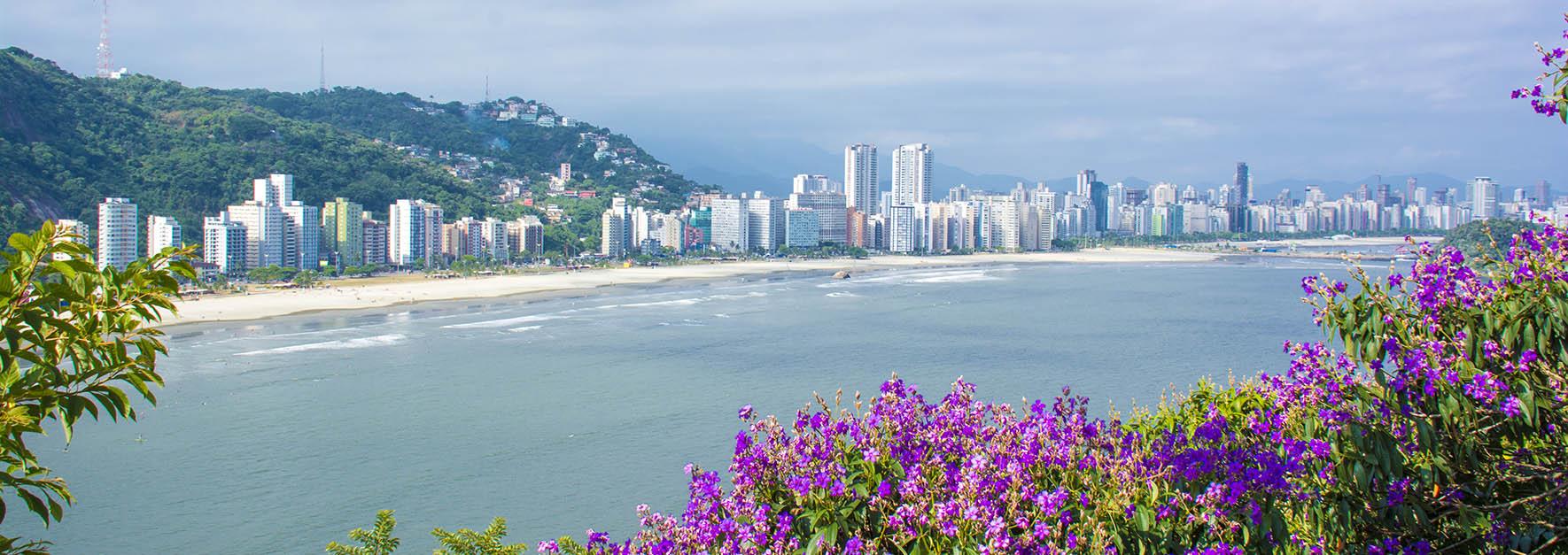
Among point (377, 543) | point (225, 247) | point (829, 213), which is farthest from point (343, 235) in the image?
point (377, 543)

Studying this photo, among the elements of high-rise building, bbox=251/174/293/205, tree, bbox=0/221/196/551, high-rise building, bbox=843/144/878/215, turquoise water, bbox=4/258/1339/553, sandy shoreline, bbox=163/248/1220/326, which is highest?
high-rise building, bbox=843/144/878/215

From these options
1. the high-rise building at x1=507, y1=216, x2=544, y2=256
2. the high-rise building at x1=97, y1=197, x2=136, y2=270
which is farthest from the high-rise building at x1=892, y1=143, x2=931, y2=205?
the high-rise building at x1=97, y1=197, x2=136, y2=270

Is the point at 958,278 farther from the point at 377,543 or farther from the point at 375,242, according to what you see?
the point at 377,543

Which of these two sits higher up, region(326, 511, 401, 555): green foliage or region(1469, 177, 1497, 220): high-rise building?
region(1469, 177, 1497, 220): high-rise building

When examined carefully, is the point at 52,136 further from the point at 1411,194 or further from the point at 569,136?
the point at 1411,194

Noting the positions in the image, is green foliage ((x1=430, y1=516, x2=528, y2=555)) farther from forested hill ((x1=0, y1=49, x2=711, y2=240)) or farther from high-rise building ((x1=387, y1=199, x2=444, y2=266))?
high-rise building ((x1=387, y1=199, x2=444, y2=266))

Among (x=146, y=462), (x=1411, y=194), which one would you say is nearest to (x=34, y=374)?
(x=146, y=462)

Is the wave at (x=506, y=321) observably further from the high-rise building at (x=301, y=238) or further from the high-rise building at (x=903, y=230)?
the high-rise building at (x=903, y=230)
